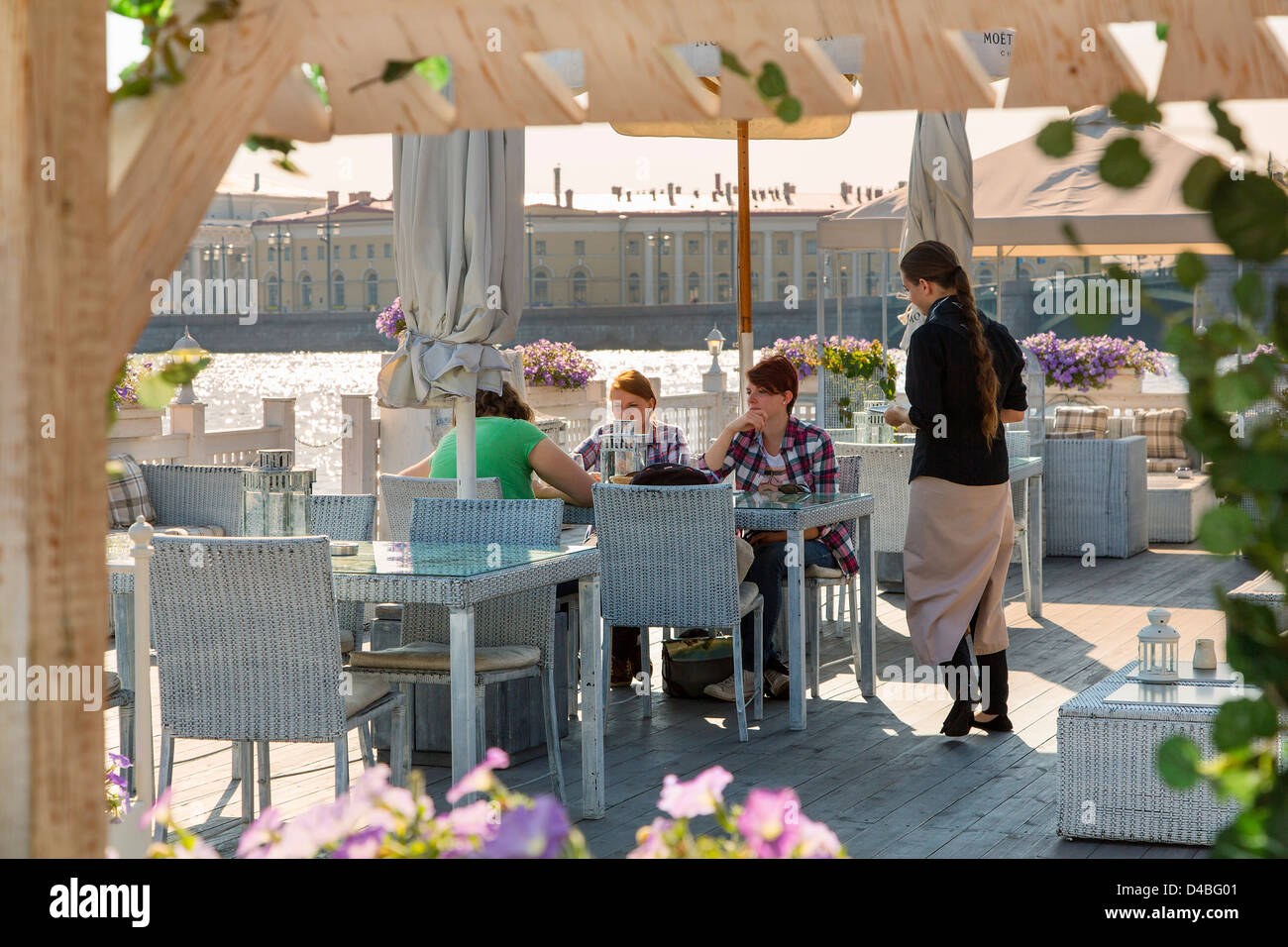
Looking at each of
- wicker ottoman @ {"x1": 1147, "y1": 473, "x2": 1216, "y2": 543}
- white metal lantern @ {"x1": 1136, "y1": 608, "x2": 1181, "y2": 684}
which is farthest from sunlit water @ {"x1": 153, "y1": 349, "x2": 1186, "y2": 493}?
white metal lantern @ {"x1": 1136, "y1": 608, "x2": 1181, "y2": 684}

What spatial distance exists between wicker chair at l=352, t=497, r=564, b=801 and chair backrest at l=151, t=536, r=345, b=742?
583 mm

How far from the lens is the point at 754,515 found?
4.80 meters

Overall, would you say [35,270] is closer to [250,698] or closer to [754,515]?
[250,698]

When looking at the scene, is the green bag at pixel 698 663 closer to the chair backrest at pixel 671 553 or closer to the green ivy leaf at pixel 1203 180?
the chair backrest at pixel 671 553

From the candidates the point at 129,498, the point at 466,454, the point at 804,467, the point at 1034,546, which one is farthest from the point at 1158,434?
the point at 466,454

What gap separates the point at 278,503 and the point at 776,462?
224cm

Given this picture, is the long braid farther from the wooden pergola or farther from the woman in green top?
the wooden pergola

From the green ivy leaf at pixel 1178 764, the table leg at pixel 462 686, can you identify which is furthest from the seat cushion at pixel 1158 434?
the green ivy leaf at pixel 1178 764

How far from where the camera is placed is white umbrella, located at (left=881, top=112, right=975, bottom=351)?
22.2 feet

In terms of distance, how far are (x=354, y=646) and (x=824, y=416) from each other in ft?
17.8

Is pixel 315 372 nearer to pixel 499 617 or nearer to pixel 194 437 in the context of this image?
pixel 194 437

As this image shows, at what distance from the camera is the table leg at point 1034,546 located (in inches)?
269
